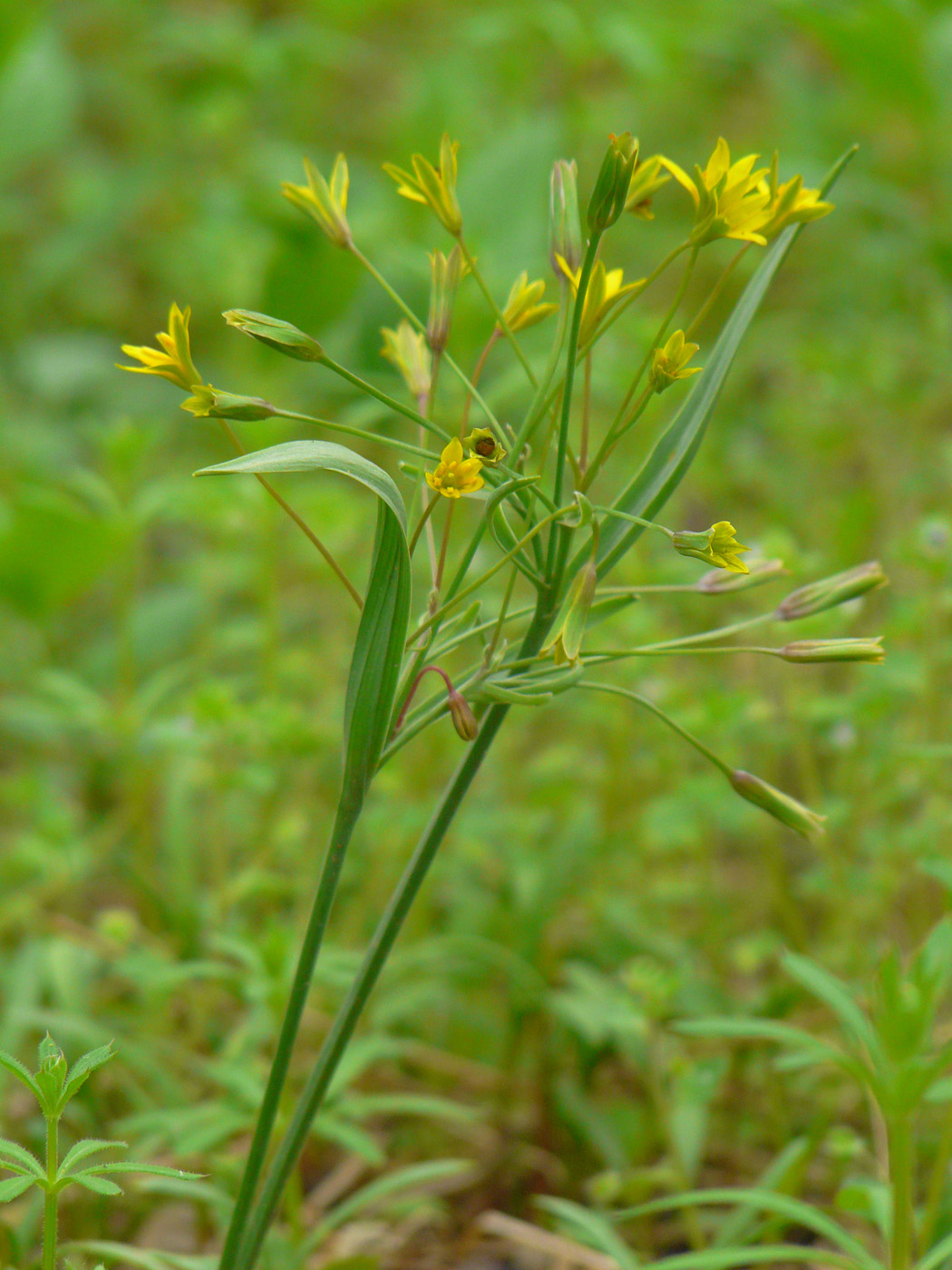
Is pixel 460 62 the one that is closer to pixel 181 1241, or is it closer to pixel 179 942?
pixel 179 942

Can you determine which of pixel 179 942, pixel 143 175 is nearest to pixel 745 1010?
pixel 179 942

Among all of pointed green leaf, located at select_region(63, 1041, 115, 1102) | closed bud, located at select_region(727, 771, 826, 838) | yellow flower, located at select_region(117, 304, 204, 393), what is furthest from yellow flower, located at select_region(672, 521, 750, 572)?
pointed green leaf, located at select_region(63, 1041, 115, 1102)

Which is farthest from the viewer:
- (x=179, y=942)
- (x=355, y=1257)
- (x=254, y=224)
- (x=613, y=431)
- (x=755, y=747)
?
(x=254, y=224)

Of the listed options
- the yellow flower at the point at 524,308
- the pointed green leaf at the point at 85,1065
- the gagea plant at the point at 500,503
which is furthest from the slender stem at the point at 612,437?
the pointed green leaf at the point at 85,1065

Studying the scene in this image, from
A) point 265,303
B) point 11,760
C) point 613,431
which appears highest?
point 613,431

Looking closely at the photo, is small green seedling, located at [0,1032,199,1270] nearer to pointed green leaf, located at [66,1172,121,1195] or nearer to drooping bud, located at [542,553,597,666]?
pointed green leaf, located at [66,1172,121,1195]

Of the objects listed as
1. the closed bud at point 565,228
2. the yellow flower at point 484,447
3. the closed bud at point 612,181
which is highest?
the closed bud at point 612,181

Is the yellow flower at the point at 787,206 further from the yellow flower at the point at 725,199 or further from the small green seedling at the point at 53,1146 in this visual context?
the small green seedling at the point at 53,1146
